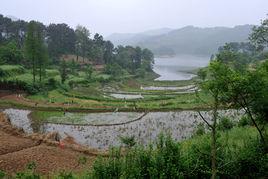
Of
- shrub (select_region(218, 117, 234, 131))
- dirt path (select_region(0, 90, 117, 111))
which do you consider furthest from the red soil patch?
dirt path (select_region(0, 90, 117, 111))

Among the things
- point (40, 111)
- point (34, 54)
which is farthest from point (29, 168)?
point (34, 54)

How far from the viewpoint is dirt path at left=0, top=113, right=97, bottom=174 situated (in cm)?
1705

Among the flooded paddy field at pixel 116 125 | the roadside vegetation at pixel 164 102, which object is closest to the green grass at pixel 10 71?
the roadside vegetation at pixel 164 102

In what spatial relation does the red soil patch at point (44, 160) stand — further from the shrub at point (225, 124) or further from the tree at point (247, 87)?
the shrub at point (225, 124)

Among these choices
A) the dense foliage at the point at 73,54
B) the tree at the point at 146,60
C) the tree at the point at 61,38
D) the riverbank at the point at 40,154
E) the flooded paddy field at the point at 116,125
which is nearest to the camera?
the riverbank at the point at 40,154

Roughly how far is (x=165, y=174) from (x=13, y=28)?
Result: 79844mm

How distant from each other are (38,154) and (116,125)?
1362cm

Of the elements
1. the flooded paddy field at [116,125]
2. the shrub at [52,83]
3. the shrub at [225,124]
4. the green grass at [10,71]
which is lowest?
the flooded paddy field at [116,125]

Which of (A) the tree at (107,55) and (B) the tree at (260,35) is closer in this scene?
(B) the tree at (260,35)

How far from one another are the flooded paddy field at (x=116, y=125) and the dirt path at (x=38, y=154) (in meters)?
4.51

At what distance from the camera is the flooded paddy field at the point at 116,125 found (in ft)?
87.9

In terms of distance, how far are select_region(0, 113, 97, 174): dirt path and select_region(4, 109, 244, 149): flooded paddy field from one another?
4506mm

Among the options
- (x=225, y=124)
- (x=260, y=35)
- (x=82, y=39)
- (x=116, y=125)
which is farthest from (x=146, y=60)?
(x=260, y=35)

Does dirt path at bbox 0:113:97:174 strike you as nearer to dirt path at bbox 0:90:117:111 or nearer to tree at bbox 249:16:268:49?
tree at bbox 249:16:268:49
